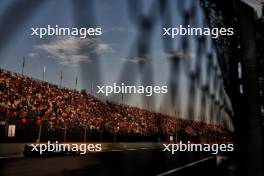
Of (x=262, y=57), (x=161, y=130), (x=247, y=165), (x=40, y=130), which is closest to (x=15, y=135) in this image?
(x=40, y=130)

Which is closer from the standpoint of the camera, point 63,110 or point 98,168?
point 98,168

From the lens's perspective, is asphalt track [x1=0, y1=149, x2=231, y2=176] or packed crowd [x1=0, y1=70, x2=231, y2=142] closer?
asphalt track [x1=0, y1=149, x2=231, y2=176]

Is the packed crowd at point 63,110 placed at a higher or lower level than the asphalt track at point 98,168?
higher

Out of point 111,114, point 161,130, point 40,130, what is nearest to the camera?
point 40,130

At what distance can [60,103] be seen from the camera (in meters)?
29.5

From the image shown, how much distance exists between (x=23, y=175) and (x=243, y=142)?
8.53 m

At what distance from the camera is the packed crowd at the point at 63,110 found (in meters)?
22.1

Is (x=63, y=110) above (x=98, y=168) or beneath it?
above

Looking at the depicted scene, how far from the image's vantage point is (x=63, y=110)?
93.7 ft

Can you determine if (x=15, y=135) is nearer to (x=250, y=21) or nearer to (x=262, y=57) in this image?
(x=262, y=57)

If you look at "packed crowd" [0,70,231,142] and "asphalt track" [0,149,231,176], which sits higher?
"packed crowd" [0,70,231,142]

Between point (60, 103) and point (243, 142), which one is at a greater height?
point (60, 103)

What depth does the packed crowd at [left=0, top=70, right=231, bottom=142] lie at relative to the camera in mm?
22141

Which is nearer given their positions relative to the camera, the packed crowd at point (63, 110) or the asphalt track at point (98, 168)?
the asphalt track at point (98, 168)
